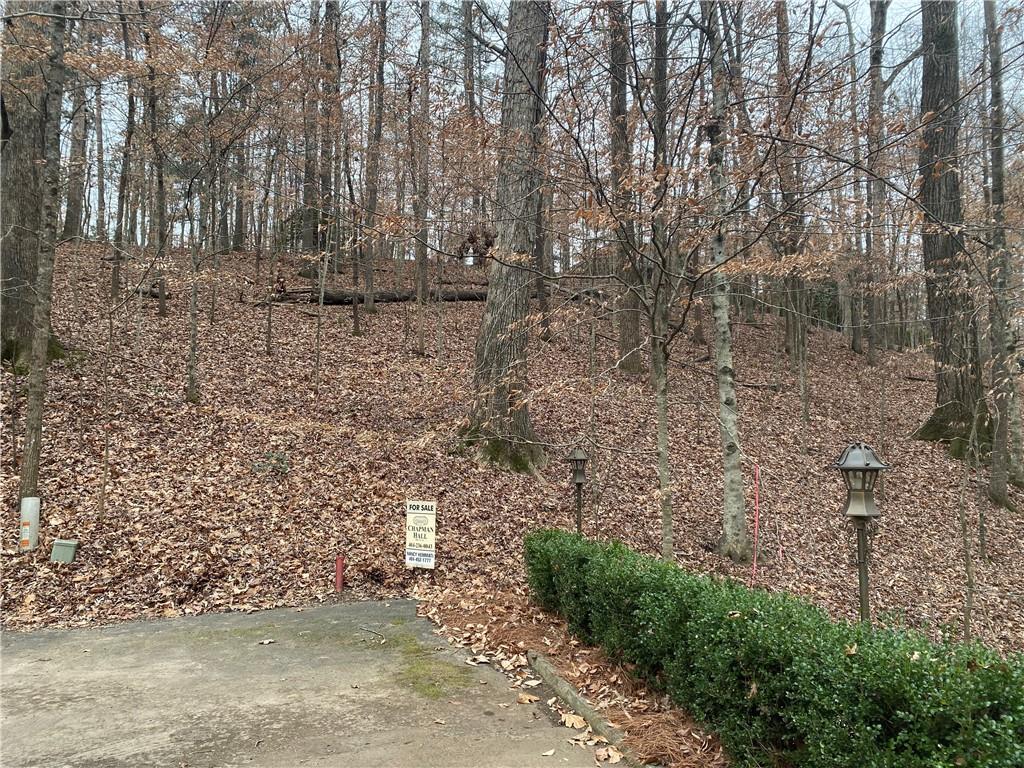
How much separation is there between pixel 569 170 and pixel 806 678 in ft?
15.0

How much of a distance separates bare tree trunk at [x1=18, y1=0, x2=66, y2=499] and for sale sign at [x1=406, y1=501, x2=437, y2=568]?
14.3ft

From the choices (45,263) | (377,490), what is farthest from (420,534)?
(45,263)

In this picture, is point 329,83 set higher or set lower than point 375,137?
higher

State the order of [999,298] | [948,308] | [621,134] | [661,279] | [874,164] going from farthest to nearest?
[948,308] → [999,298] → [874,164] → [621,134] → [661,279]

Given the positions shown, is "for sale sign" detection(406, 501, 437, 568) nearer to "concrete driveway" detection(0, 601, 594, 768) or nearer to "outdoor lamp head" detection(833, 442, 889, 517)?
"concrete driveway" detection(0, 601, 594, 768)

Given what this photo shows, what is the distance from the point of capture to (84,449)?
27.3ft

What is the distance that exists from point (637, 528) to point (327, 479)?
4431 millimetres

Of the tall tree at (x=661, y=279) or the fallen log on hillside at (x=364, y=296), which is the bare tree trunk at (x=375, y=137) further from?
the tall tree at (x=661, y=279)

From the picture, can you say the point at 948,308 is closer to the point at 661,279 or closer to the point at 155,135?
the point at 661,279

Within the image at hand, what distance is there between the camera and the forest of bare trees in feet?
16.0

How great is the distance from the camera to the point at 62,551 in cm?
653

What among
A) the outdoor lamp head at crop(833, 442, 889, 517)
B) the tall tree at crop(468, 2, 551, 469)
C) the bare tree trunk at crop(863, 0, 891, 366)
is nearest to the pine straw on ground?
the tall tree at crop(468, 2, 551, 469)

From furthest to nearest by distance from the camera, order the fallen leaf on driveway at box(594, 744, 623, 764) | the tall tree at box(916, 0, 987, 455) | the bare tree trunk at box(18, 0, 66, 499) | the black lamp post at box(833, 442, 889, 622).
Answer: the tall tree at box(916, 0, 987, 455), the bare tree trunk at box(18, 0, 66, 499), the black lamp post at box(833, 442, 889, 622), the fallen leaf on driveway at box(594, 744, 623, 764)

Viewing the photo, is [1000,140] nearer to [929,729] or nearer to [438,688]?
[929,729]
